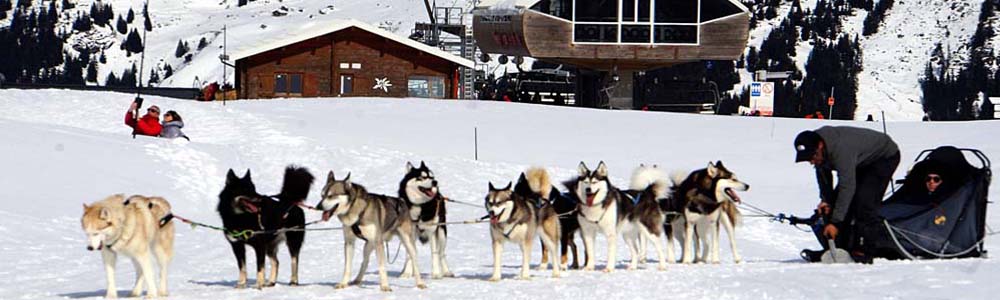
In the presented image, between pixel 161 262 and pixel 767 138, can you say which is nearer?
pixel 161 262

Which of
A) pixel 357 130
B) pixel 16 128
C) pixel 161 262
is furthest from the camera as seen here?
pixel 357 130

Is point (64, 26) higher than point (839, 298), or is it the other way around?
point (64, 26)

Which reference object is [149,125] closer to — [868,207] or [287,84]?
[868,207]

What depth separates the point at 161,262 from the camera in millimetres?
9500

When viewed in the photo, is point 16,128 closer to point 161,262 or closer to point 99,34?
point 161,262

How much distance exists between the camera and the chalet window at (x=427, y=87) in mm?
45156

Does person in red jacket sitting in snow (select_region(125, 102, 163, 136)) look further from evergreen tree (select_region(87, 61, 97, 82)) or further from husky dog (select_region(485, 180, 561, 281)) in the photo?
evergreen tree (select_region(87, 61, 97, 82))

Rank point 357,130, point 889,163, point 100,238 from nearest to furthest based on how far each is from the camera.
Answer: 1. point 100,238
2. point 889,163
3. point 357,130

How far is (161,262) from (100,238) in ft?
2.44

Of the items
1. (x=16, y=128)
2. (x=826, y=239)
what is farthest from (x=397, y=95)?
(x=826, y=239)

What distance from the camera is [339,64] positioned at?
44438 millimetres

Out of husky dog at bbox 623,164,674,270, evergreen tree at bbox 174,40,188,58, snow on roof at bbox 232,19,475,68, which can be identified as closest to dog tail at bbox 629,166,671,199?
husky dog at bbox 623,164,674,270

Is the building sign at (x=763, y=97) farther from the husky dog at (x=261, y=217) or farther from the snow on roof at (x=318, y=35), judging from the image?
the husky dog at (x=261, y=217)

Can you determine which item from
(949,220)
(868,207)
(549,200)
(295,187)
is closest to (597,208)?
(549,200)
